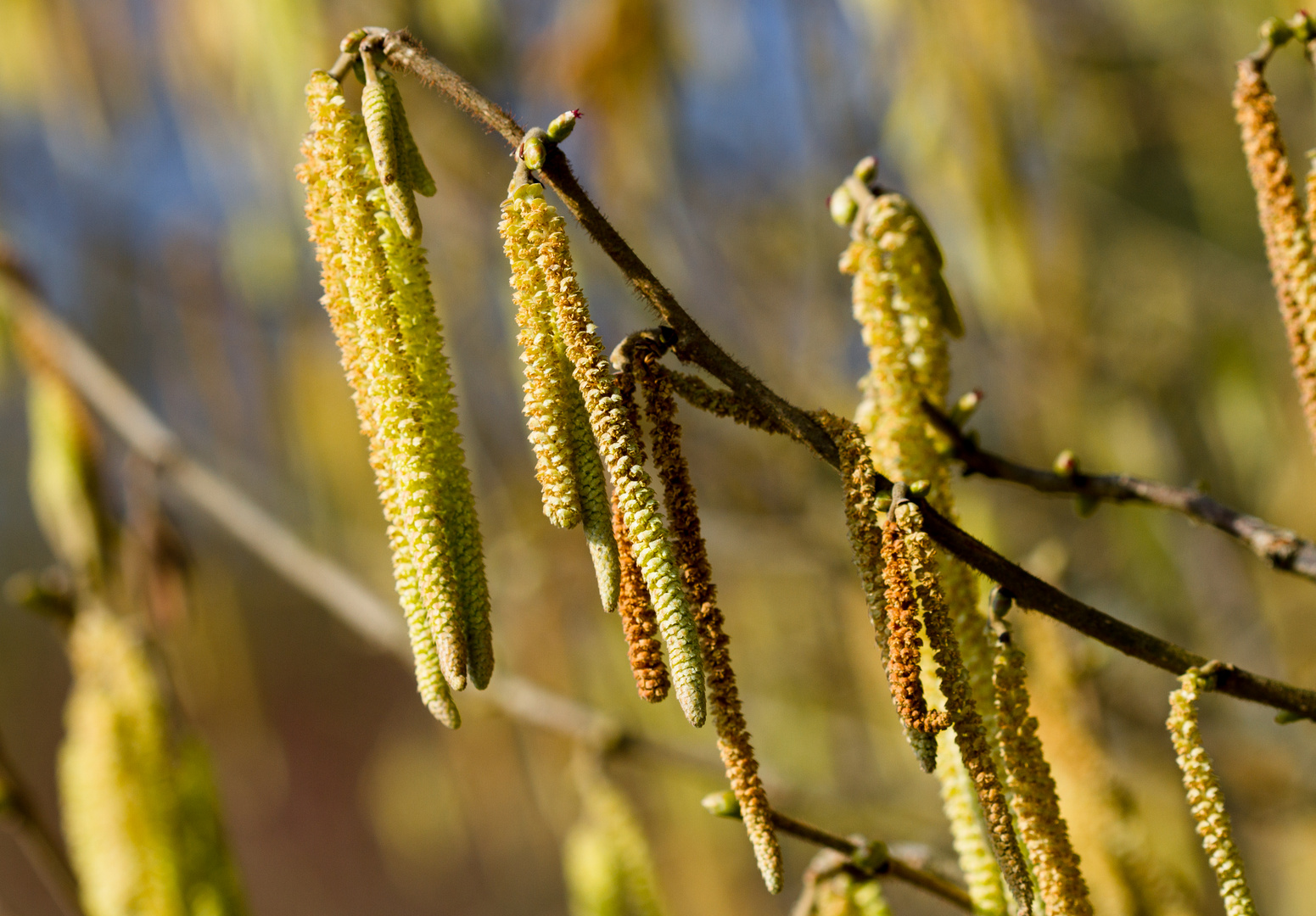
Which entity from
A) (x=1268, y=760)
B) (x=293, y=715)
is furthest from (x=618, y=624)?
(x=293, y=715)

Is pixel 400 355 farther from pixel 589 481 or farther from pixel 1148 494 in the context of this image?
pixel 1148 494

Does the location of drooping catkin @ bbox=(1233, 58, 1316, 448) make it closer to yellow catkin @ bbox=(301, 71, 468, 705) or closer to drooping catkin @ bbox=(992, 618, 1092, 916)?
drooping catkin @ bbox=(992, 618, 1092, 916)

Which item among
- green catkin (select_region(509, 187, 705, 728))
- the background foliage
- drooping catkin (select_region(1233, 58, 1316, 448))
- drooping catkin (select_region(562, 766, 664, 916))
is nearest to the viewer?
green catkin (select_region(509, 187, 705, 728))

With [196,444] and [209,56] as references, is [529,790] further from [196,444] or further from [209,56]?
[209,56]

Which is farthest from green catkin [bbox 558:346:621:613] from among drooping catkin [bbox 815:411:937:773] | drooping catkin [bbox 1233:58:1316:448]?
drooping catkin [bbox 1233:58:1316:448]

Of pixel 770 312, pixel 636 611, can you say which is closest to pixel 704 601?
pixel 636 611

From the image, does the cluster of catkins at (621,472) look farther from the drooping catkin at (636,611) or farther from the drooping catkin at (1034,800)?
the drooping catkin at (1034,800)
